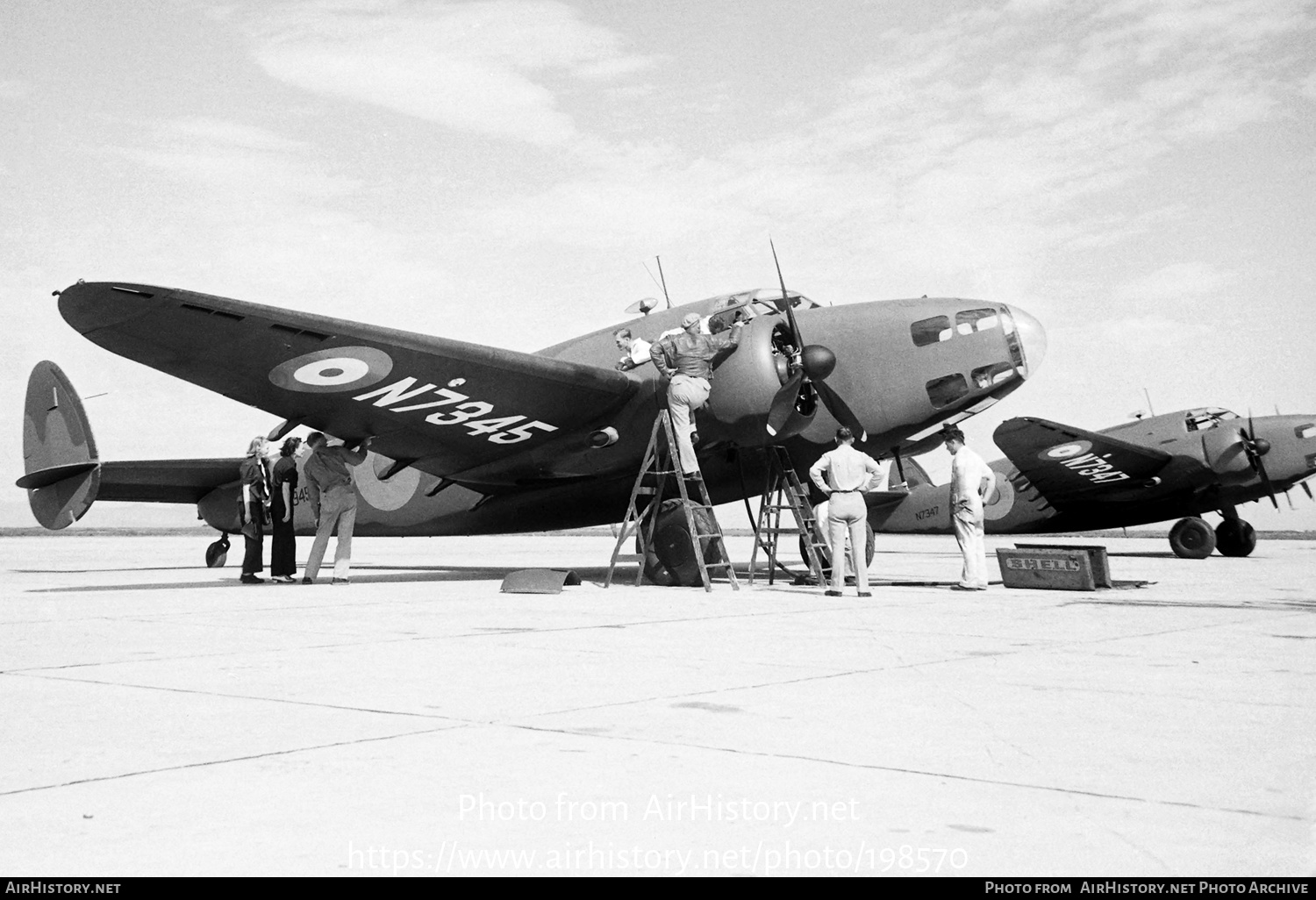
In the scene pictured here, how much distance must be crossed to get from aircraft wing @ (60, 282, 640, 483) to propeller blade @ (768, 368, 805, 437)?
1.89 meters

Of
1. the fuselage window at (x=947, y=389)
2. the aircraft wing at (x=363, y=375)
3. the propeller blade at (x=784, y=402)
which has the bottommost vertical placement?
the fuselage window at (x=947, y=389)

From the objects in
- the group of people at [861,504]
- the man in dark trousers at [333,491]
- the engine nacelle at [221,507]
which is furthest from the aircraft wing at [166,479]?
the group of people at [861,504]

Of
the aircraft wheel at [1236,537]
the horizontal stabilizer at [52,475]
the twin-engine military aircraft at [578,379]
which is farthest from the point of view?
the aircraft wheel at [1236,537]

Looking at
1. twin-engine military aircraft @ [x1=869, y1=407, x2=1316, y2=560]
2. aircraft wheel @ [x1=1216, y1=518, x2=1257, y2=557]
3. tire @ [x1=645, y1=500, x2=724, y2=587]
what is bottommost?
aircraft wheel @ [x1=1216, y1=518, x2=1257, y2=557]

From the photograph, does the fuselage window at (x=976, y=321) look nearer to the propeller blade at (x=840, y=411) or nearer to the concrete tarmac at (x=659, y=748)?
the propeller blade at (x=840, y=411)

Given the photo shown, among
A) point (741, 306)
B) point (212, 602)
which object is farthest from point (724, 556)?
point (212, 602)

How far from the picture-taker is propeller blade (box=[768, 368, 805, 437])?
12578mm

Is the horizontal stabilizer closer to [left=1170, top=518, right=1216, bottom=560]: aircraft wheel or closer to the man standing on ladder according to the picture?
the man standing on ladder

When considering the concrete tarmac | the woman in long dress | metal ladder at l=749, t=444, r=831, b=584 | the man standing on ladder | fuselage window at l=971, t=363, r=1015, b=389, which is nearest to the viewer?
the concrete tarmac

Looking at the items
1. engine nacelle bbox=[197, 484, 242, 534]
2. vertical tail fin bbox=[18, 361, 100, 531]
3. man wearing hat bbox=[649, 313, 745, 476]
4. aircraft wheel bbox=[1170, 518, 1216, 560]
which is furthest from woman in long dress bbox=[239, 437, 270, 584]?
aircraft wheel bbox=[1170, 518, 1216, 560]

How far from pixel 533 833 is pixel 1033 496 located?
904 inches

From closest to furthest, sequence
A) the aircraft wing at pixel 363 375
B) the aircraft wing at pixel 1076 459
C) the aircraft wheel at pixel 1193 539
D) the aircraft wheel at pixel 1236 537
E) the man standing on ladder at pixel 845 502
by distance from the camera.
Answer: the aircraft wing at pixel 363 375 < the man standing on ladder at pixel 845 502 < the aircraft wing at pixel 1076 459 < the aircraft wheel at pixel 1193 539 < the aircraft wheel at pixel 1236 537

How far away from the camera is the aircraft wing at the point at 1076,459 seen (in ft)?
70.9

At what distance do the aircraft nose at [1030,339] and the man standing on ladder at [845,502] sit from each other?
9.32 feet
